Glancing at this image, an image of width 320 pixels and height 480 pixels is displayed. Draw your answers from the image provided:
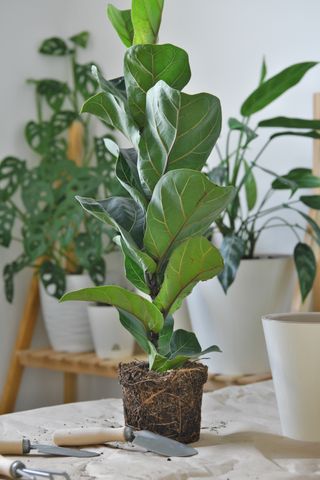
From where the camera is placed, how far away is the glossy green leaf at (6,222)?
6.41 ft

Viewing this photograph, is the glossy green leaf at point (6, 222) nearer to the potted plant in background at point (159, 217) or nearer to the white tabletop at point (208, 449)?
the white tabletop at point (208, 449)

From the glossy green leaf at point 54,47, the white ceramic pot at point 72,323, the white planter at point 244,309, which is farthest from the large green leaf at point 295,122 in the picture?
the glossy green leaf at point 54,47

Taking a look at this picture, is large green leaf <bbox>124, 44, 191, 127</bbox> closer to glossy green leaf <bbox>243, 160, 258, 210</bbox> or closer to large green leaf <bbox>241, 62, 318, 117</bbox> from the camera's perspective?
large green leaf <bbox>241, 62, 318, 117</bbox>

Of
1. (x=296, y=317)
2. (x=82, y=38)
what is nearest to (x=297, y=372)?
(x=296, y=317)

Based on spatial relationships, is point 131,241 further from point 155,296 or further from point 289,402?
point 289,402

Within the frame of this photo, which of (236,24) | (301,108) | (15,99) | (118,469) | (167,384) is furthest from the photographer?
(15,99)

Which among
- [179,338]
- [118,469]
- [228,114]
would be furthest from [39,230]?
[118,469]

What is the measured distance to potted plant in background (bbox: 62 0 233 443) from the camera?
81 centimetres

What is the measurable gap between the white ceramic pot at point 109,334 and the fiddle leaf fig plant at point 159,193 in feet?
2.89

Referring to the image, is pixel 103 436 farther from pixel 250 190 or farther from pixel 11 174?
pixel 11 174

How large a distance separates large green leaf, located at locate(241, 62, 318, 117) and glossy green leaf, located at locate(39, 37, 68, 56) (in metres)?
0.89

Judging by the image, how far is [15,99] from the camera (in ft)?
6.88

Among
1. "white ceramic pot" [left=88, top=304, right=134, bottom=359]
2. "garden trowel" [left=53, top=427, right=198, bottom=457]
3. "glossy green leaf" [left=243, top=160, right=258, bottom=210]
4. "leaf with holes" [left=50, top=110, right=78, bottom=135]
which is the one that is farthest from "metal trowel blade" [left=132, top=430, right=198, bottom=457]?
"leaf with holes" [left=50, top=110, right=78, bottom=135]

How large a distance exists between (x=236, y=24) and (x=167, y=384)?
3.59 feet
